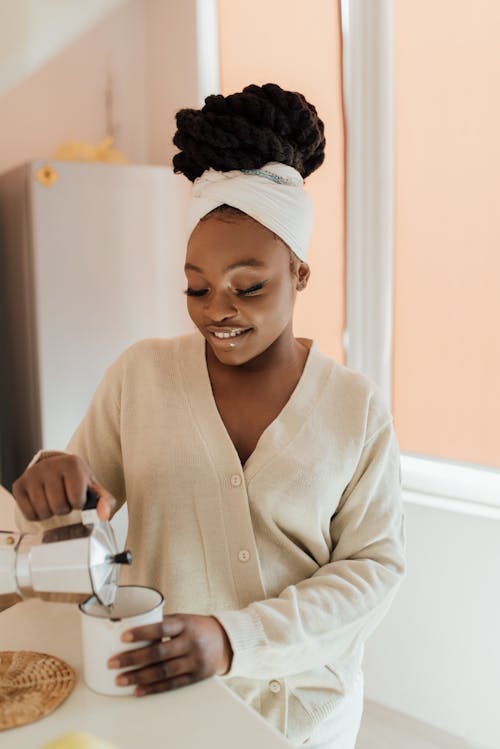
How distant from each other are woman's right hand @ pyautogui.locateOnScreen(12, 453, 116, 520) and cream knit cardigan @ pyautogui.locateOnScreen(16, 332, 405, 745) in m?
0.19

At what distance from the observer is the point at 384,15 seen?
221 cm

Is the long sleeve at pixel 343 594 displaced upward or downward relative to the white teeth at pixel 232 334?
downward

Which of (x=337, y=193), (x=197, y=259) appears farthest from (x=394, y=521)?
(x=337, y=193)

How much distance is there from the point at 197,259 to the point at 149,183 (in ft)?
5.59

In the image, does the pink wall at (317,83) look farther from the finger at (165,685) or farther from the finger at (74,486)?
the finger at (165,685)

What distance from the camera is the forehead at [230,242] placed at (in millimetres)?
1039

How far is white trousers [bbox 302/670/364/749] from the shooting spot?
3.48 ft

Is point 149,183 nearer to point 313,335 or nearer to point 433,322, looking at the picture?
point 313,335

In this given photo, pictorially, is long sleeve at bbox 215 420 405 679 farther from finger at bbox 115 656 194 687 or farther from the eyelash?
the eyelash

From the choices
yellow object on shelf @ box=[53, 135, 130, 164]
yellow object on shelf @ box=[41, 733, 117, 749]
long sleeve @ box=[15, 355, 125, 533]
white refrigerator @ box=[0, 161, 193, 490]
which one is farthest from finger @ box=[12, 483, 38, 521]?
yellow object on shelf @ box=[53, 135, 130, 164]

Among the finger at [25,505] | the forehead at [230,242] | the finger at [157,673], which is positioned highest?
the forehead at [230,242]

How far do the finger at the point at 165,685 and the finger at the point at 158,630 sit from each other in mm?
41

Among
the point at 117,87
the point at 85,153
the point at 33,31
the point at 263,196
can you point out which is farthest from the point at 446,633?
the point at 33,31

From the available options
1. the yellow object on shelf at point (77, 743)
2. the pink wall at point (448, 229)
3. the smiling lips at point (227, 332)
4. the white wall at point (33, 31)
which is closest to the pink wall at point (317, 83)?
the pink wall at point (448, 229)
